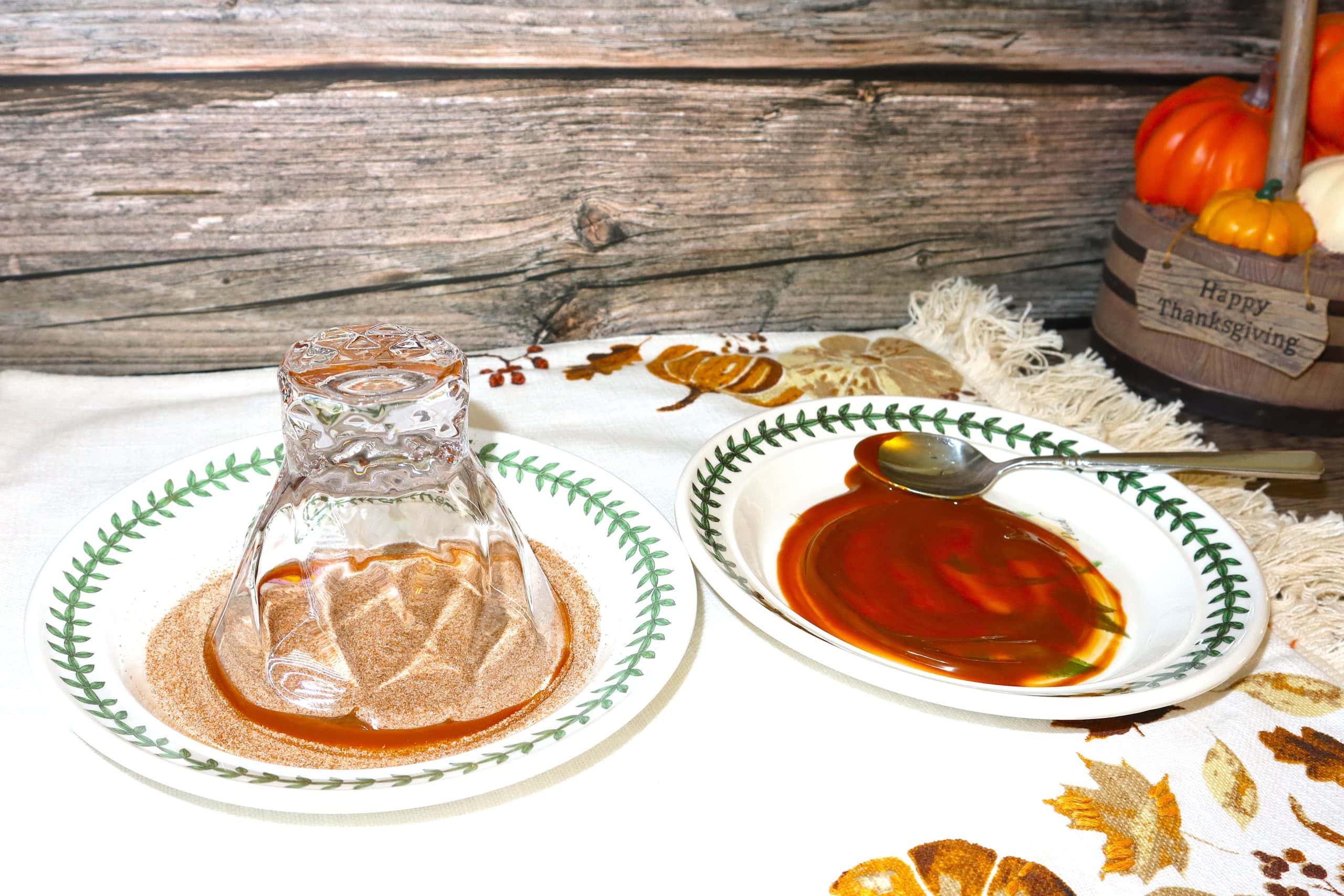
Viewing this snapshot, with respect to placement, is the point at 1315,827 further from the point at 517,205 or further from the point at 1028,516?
the point at 517,205

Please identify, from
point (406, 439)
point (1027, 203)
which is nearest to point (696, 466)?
point (406, 439)

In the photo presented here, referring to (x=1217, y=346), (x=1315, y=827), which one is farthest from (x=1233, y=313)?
(x=1315, y=827)

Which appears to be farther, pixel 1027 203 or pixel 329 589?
pixel 1027 203

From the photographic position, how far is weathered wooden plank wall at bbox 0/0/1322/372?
885mm

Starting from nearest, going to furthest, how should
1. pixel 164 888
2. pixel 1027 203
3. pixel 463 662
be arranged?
pixel 164 888, pixel 463 662, pixel 1027 203

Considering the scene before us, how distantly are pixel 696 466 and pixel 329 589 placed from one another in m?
0.26

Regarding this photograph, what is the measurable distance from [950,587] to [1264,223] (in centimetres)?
49

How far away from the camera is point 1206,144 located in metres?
0.94

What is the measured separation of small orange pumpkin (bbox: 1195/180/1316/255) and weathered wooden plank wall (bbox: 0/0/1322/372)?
0.85 ft

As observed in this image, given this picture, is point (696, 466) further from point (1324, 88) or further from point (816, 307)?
point (1324, 88)

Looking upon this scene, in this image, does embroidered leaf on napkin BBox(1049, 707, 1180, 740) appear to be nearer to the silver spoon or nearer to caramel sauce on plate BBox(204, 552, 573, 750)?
the silver spoon

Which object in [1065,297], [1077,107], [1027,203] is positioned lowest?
[1065,297]

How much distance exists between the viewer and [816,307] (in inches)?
45.7

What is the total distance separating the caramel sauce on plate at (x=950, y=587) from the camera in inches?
24.3
